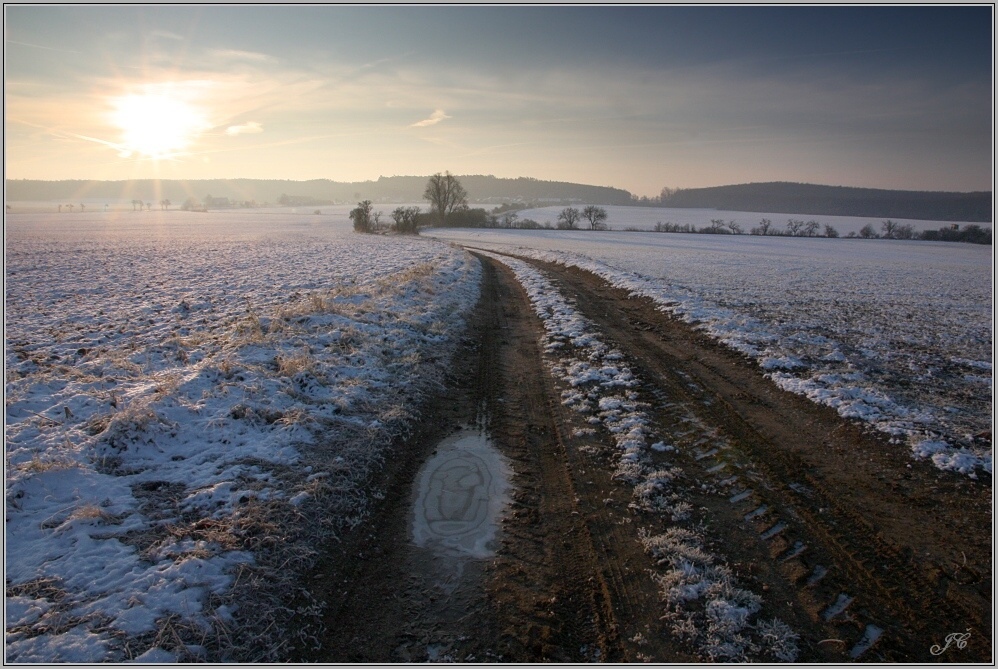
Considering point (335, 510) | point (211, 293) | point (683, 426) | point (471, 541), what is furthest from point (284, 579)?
point (211, 293)

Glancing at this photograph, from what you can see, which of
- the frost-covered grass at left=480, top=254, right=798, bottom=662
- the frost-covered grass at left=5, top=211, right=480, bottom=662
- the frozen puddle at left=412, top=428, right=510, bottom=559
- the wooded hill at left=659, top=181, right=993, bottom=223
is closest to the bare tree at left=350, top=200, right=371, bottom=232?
the frost-covered grass at left=5, top=211, right=480, bottom=662

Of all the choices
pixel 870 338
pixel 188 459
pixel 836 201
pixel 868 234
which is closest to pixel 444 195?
pixel 868 234

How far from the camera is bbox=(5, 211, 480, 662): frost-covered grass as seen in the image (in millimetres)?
4191

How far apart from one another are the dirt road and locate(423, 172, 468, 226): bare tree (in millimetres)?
93793

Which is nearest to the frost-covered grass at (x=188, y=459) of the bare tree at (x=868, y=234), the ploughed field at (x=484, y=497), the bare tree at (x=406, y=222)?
the ploughed field at (x=484, y=497)

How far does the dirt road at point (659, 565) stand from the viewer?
419 cm

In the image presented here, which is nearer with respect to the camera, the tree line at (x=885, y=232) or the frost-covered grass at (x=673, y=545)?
the frost-covered grass at (x=673, y=545)

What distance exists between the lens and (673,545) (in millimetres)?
5215

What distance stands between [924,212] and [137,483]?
173m

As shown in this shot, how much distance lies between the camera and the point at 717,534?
17.8ft

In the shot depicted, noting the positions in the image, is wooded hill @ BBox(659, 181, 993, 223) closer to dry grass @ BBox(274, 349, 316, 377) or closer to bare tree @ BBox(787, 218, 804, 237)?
bare tree @ BBox(787, 218, 804, 237)

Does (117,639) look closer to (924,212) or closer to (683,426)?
(683,426)

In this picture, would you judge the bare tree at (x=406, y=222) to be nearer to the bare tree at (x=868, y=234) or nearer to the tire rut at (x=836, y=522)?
the tire rut at (x=836, y=522)

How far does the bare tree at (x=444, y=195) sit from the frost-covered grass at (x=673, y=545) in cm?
9124
